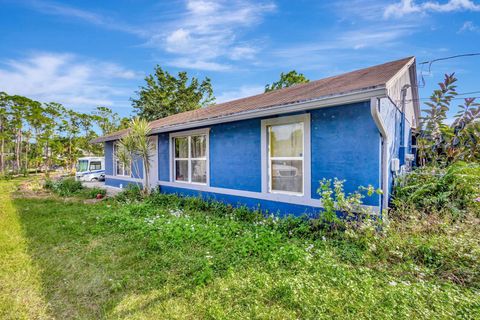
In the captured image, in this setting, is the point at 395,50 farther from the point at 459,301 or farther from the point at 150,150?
the point at 150,150

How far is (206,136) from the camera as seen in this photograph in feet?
24.9

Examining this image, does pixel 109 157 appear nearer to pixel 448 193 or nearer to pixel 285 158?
pixel 285 158

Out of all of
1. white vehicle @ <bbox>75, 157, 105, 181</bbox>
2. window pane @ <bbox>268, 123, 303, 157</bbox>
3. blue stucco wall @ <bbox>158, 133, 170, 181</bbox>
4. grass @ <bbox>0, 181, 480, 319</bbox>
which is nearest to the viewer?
grass @ <bbox>0, 181, 480, 319</bbox>

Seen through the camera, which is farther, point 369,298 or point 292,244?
point 292,244

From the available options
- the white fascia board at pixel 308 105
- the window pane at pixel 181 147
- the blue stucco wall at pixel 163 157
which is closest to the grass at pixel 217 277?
the white fascia board at pixel 308 105

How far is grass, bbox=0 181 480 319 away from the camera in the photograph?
2512 millimetres

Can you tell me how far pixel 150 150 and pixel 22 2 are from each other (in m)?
6.20

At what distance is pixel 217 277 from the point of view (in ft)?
10.5

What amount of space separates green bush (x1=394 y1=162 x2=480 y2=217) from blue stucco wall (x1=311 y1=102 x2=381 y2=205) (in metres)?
1.05

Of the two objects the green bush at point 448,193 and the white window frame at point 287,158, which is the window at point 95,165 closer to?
the white window frame at point 287,158

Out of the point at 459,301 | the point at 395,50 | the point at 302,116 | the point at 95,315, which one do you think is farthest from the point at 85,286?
the point at 395,50

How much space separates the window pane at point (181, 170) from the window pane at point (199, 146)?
69 cm

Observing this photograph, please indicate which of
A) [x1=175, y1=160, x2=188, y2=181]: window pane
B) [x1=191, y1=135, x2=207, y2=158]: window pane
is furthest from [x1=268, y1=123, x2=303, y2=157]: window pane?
[x1=175, y1=160, x2=188, y2=181]: window pane

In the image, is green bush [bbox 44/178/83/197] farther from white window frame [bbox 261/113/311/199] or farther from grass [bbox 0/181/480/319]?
white window frame [bbox 261/113/311/199]
